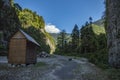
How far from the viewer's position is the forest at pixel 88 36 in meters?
26.1

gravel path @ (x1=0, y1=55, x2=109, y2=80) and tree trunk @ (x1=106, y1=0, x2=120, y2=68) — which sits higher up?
tree trunk @ (x1=106, y1=0, x2=120, y2=68)

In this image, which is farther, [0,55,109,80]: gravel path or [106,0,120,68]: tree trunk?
[106,0,120,68]: tree trunk

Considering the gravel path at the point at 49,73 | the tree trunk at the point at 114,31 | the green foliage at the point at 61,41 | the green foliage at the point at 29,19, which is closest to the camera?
the gravel path at the point at 49,73

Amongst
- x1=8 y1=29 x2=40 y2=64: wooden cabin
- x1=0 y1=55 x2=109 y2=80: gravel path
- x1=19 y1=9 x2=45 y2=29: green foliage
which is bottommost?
x1=0 y1=55 x2=109 y2=80: gravel path

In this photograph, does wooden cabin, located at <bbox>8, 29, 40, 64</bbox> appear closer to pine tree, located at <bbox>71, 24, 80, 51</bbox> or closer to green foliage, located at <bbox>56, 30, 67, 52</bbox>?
pine tree, located at <bbox>71, 24, 80, 51</bbox>

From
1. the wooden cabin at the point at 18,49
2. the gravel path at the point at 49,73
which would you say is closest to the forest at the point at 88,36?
the gravel path at the point at 49,73

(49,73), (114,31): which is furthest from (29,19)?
(49,73)

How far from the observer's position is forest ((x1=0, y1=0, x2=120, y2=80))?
26062 mm

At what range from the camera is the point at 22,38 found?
94.8ft

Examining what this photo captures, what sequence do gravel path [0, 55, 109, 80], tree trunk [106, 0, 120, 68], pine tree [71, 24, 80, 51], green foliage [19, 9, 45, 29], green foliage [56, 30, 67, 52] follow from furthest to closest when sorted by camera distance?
green foliage [56, 30, 67, 52], green foliage [19, 9, 45, 29], pine tree [71, 24, 80, 51], tree trunk [106, 0, 120, 68], gravel path [0, 55, 109, 80]

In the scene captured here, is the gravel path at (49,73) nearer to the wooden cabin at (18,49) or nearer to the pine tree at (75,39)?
the wooden cabin at (18,49)

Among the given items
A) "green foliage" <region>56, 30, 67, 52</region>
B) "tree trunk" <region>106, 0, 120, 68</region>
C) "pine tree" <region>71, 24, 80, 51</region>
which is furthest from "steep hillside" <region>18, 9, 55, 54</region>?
"tree trunk" <region>106, 0, 120, 68</region>

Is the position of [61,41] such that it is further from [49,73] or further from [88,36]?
[49,73]

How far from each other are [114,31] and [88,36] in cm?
5170
